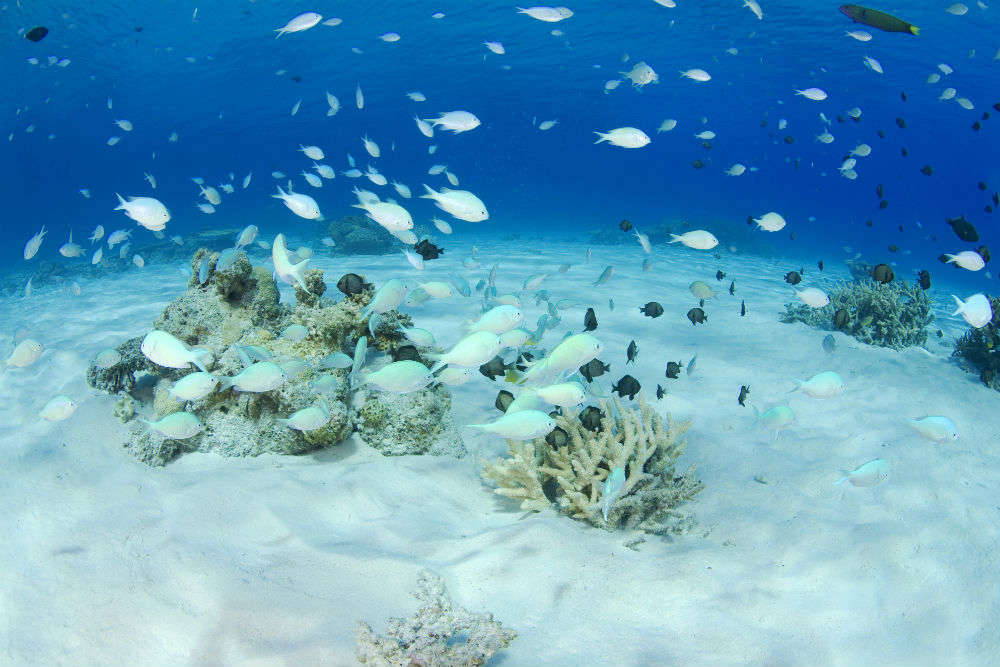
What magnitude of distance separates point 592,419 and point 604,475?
59cm

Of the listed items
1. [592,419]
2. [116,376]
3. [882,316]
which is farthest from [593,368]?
[882,316]

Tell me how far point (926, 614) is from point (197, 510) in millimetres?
4860

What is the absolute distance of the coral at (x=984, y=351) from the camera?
741 centimetres

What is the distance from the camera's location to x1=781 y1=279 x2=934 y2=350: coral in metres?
9.20

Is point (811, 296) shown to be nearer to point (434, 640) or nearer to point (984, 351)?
point (984, 351)

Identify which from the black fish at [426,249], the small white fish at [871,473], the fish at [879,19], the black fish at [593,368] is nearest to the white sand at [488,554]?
the small white fish at [871,473]

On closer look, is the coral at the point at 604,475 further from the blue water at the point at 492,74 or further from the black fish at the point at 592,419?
the blue water at the point at 492,74

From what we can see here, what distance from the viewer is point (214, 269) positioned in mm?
6039

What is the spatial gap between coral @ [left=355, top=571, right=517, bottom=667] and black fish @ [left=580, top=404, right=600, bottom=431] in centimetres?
227

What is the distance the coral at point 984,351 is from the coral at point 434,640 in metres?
8.91

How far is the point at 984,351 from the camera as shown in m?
7.70

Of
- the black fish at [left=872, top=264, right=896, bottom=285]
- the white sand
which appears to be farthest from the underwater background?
the black fish at [left=872, top=264, right=896, bottom=285]

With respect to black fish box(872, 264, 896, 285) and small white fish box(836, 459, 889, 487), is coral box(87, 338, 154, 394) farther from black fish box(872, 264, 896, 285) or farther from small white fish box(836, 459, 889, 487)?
black fish box(872, 264, 896, 285)

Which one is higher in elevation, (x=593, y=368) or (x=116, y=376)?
(x=593, y=368)
